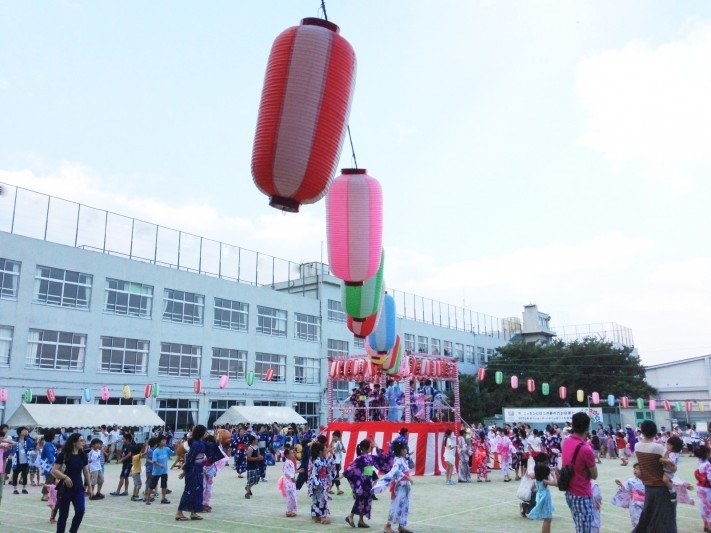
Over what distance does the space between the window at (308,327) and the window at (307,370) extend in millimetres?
1481

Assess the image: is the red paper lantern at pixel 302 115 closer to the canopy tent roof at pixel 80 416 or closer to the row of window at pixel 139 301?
the canopy tent roof at pixel 80 416

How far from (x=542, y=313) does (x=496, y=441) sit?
5174 centimetres

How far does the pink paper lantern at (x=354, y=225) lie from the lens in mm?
8438

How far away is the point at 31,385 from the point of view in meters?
26.9

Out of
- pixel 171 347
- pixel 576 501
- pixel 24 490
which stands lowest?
pixel 24 490

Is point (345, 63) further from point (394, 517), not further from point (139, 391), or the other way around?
point (139, 391)

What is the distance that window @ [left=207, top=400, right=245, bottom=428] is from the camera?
34.4 m

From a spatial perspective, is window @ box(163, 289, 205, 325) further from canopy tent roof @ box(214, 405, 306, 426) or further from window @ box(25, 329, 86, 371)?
canopy tent roof @ box(214, 405, 306, 426)

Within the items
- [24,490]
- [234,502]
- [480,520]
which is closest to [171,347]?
[24,490]

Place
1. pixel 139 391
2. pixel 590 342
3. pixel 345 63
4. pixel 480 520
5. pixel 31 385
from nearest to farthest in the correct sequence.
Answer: pixel 345 63
pixel 480 520
pixel 31 385
pixel 139 391
pixel 590 342

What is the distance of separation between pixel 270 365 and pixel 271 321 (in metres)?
2.84

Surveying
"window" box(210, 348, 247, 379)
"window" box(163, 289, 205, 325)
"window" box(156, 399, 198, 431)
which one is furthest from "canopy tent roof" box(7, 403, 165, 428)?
"window" box(210, 348, 247, 379)

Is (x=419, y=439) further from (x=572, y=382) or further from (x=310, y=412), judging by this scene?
(x=572, y=382)

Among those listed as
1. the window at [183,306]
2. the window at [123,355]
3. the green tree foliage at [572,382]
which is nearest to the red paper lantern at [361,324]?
the window at [123,355]
